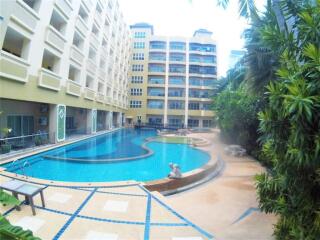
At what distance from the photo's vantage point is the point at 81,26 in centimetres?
2073

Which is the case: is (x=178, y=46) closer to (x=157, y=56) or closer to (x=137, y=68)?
(x=157, y=56)

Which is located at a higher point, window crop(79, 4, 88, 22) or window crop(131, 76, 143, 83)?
window crop(79, 4, 88, 22)

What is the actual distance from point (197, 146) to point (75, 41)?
602 inches

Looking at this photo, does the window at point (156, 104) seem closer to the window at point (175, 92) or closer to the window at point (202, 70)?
the window at point (175, 92)

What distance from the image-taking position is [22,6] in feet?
40.4

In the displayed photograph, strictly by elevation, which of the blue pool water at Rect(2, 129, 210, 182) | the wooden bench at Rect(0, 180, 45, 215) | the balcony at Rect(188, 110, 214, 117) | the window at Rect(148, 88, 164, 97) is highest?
the window at Rect(148, 88, 164, 97)

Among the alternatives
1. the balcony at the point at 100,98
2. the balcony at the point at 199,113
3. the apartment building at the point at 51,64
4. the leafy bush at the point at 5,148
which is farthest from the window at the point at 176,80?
the leafy bush at the point at 5,148

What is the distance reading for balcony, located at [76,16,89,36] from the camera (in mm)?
19847

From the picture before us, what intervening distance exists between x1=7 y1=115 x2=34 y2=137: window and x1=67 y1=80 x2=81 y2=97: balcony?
148 inches

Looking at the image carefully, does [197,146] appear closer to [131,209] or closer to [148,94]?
[131,209]

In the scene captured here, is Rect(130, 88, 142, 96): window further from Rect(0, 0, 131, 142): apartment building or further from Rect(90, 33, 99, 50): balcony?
Rect(90, 33, 99, 50): balcony

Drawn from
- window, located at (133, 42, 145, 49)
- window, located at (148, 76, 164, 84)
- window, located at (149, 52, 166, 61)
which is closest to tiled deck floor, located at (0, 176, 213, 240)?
window, located at (148, 76, 164, 84)

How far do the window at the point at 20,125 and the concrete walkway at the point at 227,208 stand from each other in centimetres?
1350

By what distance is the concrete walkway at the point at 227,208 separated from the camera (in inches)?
205
